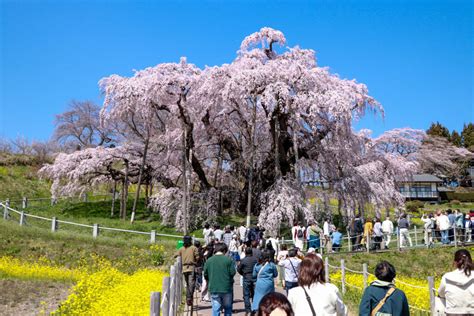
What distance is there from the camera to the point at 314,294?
4660mm

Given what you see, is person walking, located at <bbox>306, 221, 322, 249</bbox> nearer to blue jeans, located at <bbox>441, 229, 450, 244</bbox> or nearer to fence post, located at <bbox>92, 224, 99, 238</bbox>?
blue jeans, located at <bbox>441, 229, 450, 244</bbox>

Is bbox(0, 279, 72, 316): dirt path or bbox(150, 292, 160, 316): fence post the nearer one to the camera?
bbox(150, 292, 160, 316): fence post

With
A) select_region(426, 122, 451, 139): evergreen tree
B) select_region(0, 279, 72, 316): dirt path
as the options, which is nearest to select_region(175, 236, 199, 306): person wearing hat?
select_region(0, 279, 72, 316): dirt path

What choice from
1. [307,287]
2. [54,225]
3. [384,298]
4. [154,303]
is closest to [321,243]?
[54,225]

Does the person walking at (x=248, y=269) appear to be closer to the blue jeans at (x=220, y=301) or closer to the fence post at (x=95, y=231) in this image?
the blue jeans at (x=220, y=301)

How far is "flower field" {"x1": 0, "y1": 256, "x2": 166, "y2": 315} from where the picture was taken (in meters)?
8.95

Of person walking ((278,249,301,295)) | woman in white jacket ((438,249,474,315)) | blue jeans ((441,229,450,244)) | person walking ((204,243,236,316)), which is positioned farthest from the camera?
blue jeans ((441,229,450,244))

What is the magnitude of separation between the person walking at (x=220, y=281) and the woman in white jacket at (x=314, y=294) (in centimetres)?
392

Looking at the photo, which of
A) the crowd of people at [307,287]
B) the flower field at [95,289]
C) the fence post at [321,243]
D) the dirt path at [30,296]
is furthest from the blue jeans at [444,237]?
the dirt path at [30,296]

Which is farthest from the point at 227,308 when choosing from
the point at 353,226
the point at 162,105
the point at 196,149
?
the point at 196,149

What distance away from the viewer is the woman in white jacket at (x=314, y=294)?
182 inches

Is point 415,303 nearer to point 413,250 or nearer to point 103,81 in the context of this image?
point 413,250

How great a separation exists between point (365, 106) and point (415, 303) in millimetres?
16582

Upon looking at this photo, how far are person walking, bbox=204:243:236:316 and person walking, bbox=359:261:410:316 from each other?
3884 millimetres
